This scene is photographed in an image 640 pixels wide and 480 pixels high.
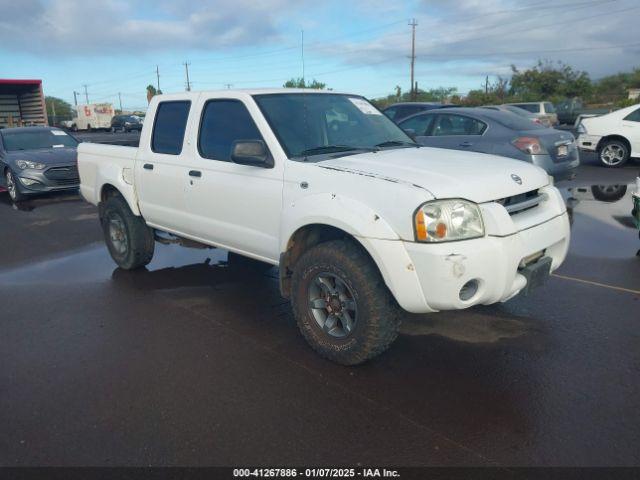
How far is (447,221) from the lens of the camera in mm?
3227

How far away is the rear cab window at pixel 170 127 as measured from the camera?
510 centimetres

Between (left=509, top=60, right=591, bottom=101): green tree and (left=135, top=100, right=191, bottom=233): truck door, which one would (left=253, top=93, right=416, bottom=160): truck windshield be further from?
(left=509, top=60, right=591, bottom=101): green tree

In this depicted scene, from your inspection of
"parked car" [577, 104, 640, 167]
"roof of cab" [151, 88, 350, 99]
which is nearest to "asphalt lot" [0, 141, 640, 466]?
"roof of cab" [151, 88, 350, 99]

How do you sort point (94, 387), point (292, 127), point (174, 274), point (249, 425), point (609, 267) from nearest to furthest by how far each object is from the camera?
point (249, 425) < point (94, 387) < point (292, 127) < point (609, 267) < point (174, 274)

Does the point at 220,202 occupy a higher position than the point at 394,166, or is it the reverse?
the point at 394,166

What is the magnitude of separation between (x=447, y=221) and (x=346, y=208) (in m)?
0.65

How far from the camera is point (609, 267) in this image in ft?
18.7

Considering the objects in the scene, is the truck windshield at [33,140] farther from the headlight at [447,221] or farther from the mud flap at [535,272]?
the mud flap at [535,272]

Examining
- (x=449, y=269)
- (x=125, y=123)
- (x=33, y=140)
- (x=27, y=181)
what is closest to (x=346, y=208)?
(x=449, y=269)

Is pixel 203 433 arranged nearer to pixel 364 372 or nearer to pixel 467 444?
pixel 364 372

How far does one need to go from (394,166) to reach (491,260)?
0.93 meters

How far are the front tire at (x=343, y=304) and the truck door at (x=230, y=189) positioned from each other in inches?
20.0

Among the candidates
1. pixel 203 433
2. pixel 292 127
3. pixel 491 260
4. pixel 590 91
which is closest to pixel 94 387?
pixel 203 433

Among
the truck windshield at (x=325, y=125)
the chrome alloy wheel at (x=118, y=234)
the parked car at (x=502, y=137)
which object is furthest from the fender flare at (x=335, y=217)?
the parked car at (x=502, y=137)
